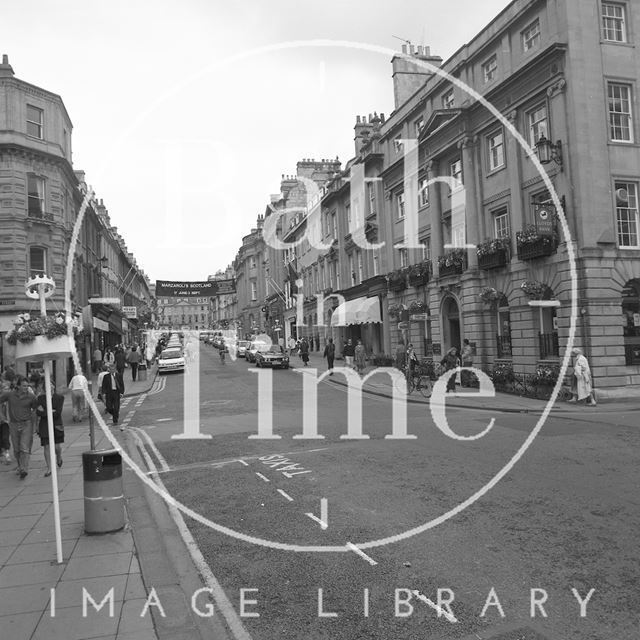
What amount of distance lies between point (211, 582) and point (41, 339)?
3.77 meters

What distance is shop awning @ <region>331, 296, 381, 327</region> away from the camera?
122 feet

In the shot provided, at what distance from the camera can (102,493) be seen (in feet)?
22.3

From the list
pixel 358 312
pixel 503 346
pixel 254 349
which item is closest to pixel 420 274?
pixel 503 346

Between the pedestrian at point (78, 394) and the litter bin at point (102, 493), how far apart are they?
10.9 metres

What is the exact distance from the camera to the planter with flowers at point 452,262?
26609 mm

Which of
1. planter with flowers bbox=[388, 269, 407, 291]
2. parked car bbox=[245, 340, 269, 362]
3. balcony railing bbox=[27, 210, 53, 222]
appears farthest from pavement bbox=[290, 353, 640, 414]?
parked car bbox=[245, 340, 269, 362]

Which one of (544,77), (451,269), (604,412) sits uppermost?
(544,77)

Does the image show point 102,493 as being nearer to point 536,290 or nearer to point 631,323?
point 536,290

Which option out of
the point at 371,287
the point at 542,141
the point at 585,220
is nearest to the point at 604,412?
the point at 585,220

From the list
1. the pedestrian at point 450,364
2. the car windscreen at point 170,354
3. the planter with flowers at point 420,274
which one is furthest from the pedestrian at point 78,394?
the car windscreen at point 170,354

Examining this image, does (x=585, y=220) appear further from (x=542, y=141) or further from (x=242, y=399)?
(x=242, y=399)

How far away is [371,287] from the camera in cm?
3831

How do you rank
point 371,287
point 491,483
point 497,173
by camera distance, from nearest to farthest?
point 491,483, point 497,173, point 371,287

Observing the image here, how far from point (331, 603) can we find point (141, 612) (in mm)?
1617
